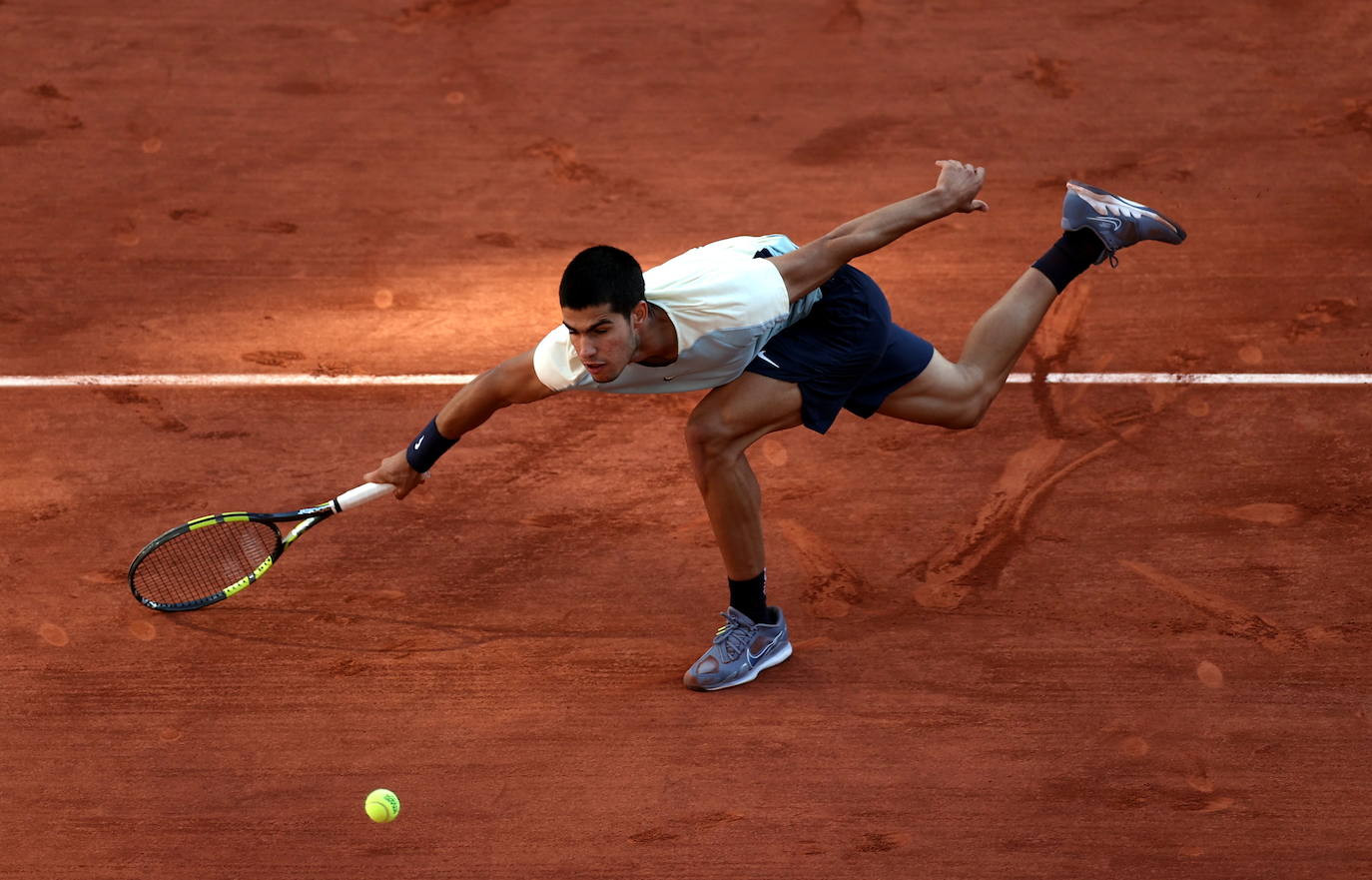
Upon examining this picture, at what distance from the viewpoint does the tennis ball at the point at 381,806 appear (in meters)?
4.52

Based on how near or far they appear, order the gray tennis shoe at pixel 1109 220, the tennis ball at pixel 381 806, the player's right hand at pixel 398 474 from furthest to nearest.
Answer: the gray tennis shoe at pixel 1109 220 < the player's right hand at pixel 398 474 < the tennis ball at pixel 381 806

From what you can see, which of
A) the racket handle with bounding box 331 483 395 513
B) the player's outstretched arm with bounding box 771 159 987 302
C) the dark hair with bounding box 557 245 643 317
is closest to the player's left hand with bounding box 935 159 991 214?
the player's outstretched arm with bounding box 771 159 987 302

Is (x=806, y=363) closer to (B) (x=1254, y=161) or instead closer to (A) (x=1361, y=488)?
(A) (x=1361, y=488)

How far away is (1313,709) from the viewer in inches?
191

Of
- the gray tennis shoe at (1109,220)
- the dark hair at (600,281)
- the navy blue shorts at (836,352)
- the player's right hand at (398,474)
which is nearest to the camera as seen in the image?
the dark hair at (600,281)

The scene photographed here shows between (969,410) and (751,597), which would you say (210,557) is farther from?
(969,410)


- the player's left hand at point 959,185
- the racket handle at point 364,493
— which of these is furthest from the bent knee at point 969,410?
the racket handle at point 364,493

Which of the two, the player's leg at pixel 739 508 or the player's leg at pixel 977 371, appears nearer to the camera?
the player's leg at pixel 739 508

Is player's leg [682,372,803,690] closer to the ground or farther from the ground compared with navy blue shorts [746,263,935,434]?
closer to the ground

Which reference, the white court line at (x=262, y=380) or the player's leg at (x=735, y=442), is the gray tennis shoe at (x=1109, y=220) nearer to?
the white court line at (x=262, y=380)

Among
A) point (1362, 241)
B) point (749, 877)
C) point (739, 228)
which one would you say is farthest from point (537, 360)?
point (1362, 241)

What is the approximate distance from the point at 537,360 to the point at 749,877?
1722 millimetres

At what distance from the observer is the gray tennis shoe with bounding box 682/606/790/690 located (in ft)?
16.5

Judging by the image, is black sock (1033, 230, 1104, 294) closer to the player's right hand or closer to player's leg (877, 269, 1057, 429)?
player's leg (877, 269, 1057, 429)
